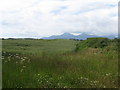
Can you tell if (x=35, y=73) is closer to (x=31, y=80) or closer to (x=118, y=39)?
(x=31, y=80)

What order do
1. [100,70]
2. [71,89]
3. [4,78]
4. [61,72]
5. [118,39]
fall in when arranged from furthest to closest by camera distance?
[118,39]
[100,70]
[61,72]
[4,78]
[71,89]

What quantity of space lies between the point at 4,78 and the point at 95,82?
3172 millimetres

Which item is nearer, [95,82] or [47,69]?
[95,82]

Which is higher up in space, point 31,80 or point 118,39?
point 118,39

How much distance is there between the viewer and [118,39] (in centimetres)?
2364

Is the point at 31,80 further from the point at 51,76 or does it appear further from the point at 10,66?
the point at 10,66

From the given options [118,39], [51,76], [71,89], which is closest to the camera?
[71,89]

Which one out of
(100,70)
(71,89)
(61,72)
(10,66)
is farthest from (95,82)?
(10,66)

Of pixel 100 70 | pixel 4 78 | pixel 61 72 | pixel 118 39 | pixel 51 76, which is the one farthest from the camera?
pixel 118 39

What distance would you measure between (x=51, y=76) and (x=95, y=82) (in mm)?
1698

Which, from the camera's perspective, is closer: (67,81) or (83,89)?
(83,89)

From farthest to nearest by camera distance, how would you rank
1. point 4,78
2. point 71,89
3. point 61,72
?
point 61,72
point 4,78
point 71,89

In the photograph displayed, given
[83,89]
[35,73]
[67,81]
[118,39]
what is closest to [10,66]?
[35,73]

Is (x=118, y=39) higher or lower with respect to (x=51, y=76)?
higher
